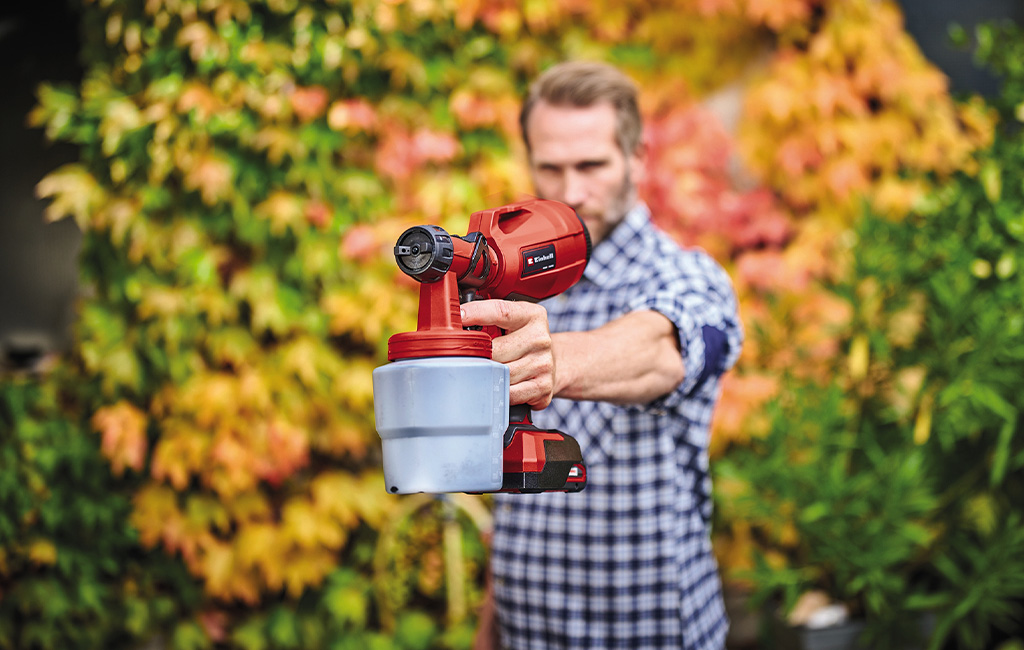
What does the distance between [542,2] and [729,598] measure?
2.56 metres

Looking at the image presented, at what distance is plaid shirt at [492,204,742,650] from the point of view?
51.9 inches

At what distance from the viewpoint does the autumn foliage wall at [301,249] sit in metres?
2.76

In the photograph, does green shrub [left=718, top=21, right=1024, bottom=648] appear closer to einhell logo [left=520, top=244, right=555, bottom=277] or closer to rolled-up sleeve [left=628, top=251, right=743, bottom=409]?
rolled-up sleeve [left=628, top=251, right=743, bottom=409]

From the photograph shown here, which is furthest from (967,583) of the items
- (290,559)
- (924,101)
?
(290,559)

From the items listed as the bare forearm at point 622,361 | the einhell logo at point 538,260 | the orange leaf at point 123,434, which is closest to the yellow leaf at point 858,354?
the bare forearm at point 622,361

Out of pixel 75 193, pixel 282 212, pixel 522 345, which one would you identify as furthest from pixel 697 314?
pixel 75 193

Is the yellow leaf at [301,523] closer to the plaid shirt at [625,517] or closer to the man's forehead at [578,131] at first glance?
the plaid shirt at [625,517]

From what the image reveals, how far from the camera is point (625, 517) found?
1332 millimetres

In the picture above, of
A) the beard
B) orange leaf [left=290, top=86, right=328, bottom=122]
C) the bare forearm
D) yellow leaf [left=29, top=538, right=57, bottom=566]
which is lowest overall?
yellow leaf [left=29, top=538, right=57, bottom=566]

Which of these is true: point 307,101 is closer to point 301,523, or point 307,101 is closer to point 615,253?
point 301,523

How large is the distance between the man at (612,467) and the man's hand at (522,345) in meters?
0.41

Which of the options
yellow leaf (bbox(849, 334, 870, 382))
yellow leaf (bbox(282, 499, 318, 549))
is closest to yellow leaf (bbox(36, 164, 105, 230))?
yellow leaf (bbox(282, 499, 318, 549))

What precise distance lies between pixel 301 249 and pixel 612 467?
6.04ft

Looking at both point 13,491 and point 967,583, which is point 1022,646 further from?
point 13,491
